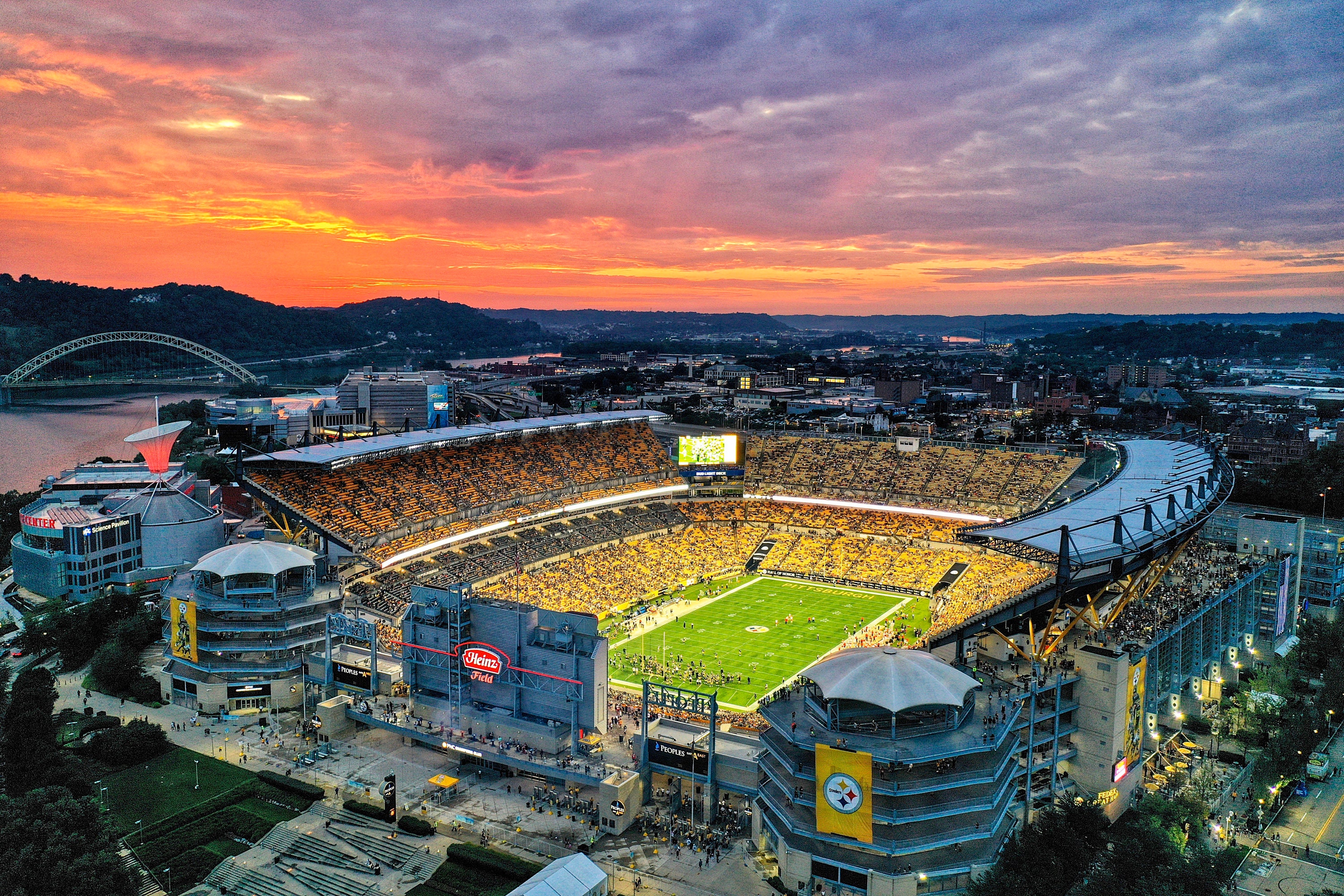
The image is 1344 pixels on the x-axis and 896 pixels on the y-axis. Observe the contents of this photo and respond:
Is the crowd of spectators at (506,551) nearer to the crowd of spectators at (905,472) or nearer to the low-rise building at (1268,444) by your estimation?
the crowd of spectators at (905,472)

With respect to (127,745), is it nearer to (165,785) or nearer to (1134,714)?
(165,785)

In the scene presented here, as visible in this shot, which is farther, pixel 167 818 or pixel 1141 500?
pixel 1141 500

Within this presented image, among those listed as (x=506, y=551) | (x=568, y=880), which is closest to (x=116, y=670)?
(x=506, y=551)

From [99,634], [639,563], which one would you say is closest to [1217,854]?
[639,563]

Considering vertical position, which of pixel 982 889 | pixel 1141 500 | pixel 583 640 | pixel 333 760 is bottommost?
pixel 333 760

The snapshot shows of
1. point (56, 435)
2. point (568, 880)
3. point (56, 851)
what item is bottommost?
point (56, 435)

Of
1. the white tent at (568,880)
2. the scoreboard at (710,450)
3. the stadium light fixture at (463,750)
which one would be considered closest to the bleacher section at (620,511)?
the scoreboard at (710,450)

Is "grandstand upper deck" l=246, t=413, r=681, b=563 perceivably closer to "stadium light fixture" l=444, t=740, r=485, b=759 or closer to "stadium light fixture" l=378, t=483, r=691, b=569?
"stadium light fixture" l=378, t=483, r=691, b=569

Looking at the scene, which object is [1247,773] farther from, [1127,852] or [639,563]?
[639,563]
